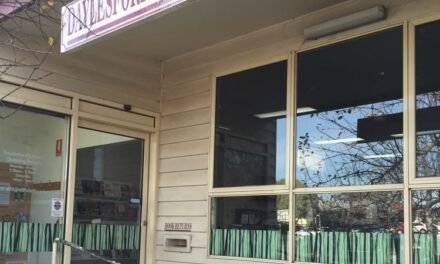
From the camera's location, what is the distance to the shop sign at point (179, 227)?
584 centimetres

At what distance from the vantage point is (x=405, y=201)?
4.21 meters

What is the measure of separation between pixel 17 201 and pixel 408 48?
3.67 metres

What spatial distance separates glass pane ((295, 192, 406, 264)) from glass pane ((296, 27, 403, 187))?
14 cm

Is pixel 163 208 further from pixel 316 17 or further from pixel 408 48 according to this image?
pixel 408 48

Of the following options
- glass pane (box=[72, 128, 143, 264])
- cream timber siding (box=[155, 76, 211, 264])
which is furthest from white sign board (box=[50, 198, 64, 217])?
cream timber siding (box=[155, 76, 211, 264])

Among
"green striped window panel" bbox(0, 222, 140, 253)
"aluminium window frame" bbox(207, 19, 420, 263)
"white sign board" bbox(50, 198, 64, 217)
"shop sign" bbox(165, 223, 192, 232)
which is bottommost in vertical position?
"green striped window panel" bbox(0, 222, 140, 253)

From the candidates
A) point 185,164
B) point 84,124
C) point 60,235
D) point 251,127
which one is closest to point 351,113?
point 251,127

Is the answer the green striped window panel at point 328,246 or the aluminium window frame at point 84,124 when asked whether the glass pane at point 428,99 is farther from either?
the aluminium window frame at point 84,124

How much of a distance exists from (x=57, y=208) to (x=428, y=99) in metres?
3.48

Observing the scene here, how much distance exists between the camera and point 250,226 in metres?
5.29

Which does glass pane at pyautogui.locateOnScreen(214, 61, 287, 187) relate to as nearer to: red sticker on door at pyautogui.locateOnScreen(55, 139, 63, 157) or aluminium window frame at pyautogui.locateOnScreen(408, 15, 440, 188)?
aluminium window frame at pyautogui.locateOnScreen(408, 15, 440, 188)

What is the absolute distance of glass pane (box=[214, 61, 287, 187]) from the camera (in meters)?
5.23

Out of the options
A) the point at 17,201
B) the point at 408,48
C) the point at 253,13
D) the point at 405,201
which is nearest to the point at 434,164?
the point at 405,201

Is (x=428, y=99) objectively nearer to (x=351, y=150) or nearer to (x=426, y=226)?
(x=351, y=150)
